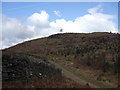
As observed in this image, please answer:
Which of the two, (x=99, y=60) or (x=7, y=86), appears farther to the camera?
(x=99, y=60)

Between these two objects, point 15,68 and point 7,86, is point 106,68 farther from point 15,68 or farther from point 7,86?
point 7,86

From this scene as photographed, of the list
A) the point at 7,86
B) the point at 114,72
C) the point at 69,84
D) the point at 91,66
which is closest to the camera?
the point at 7,86

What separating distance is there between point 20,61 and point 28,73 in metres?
1.88

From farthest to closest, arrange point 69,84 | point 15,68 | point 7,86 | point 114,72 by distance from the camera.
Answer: point 114,72 < point 15,68 < point 69,84 < point 7,86

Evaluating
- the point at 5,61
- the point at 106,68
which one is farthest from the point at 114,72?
the point at 5,61

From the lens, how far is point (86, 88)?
17.3 m

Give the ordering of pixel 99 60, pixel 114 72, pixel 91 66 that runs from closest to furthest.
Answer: pixel 114 72
pixel 91 66
pixel 99 60

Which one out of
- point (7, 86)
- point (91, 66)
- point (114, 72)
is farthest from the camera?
point (91, 66)

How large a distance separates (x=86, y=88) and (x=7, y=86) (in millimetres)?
6381

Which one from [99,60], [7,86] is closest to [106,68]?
[99,60]

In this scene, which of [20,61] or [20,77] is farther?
[20,61]

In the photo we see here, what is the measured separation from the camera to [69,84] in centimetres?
1833

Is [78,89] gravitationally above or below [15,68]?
below

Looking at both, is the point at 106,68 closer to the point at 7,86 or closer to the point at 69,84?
the point at 69,84
